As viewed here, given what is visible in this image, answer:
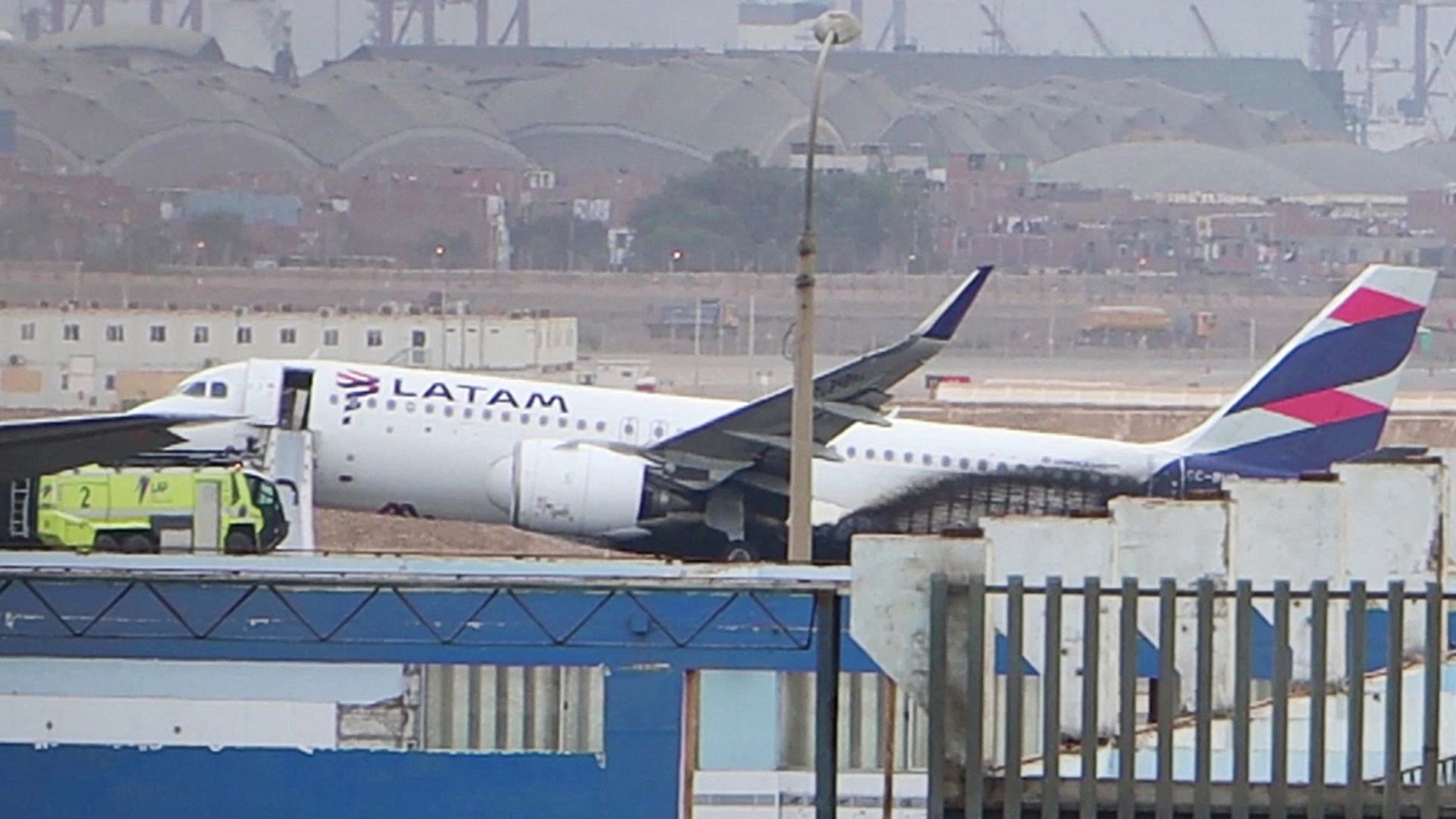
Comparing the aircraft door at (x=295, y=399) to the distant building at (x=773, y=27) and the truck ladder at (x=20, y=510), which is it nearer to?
the truck ladder at (x=20, y=510)

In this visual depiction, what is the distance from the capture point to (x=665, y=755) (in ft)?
39.6

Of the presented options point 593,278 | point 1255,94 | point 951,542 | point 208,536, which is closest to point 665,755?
point 951,542

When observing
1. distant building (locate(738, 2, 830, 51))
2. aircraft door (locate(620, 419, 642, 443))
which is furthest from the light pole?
distant building (locate(738, 2, 830, 51))

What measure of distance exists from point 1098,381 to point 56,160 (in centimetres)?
2078

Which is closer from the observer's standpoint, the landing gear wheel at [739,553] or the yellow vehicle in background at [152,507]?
the yellow vehicle in background at [152,507]

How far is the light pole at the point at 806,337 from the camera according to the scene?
1502cm

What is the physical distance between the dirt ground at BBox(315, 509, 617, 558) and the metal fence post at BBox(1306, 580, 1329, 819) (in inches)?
868

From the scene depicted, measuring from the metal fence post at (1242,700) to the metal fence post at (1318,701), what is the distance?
0.17 metres

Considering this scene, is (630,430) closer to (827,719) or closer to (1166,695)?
(827,719)

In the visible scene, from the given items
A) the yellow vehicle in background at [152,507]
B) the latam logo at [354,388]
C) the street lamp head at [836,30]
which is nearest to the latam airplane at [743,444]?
the latam logo at [354,388]

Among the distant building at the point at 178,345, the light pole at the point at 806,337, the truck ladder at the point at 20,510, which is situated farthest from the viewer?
the distant building at the point at 178,345

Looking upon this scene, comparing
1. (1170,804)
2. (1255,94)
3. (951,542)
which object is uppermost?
(1255,94)

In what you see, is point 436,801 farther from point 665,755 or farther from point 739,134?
point 739,134

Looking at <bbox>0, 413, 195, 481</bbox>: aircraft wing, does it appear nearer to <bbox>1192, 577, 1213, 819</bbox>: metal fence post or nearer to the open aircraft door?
the open aircraft door
